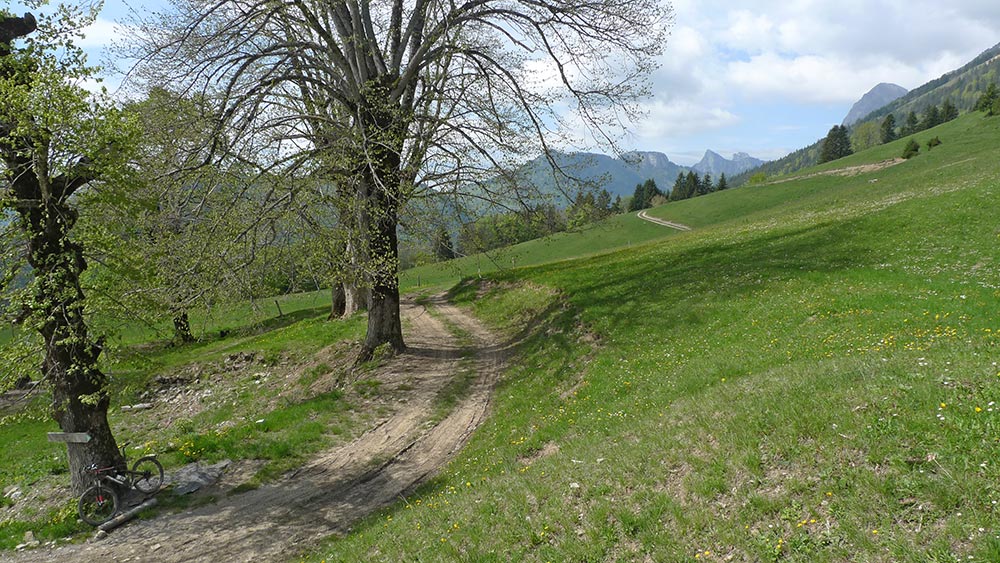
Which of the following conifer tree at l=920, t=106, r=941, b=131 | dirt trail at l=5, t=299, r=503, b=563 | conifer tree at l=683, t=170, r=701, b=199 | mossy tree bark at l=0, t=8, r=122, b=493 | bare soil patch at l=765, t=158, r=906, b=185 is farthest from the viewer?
conifer tree at l=683, t=170, r=701, b=199

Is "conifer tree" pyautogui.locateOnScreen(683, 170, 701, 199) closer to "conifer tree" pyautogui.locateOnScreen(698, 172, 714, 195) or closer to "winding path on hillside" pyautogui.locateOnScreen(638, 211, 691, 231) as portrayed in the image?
"conifer tree" pyautogui.locateOnScreen(698, 172, 714, 195)

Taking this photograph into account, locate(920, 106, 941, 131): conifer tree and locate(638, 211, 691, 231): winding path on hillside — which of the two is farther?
locate(920, 106, 941, 131): conifer tree

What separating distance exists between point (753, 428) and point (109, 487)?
14.9 m

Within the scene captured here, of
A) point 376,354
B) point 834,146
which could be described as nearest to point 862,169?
point 834,146

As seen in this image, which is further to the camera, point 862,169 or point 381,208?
point 862,169

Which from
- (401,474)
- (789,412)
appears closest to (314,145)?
(401,474)

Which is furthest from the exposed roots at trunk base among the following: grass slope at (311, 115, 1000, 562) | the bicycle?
the bicycle

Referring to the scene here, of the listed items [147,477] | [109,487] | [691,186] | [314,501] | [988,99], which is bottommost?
[314,501]

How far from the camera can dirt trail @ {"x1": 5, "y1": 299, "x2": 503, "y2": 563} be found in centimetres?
1089

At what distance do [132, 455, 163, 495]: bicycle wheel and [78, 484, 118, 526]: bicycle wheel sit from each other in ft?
1.95

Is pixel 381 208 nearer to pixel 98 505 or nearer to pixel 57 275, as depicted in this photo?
pixel 57 275

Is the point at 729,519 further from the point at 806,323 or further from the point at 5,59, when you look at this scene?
the point at 5,59

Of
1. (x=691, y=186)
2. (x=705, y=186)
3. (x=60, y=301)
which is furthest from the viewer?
(x=705, y=186)

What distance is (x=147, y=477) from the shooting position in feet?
43.0
